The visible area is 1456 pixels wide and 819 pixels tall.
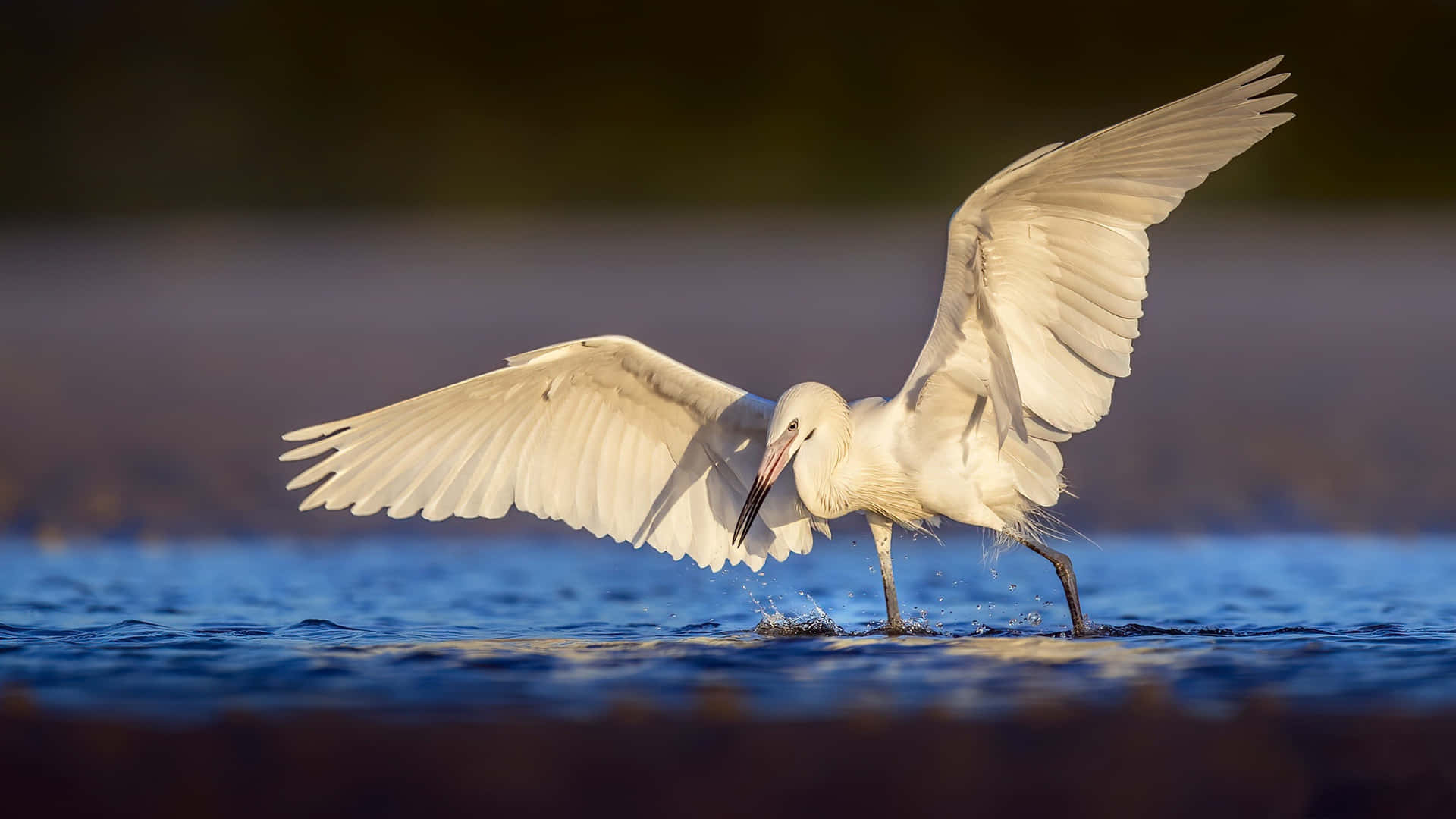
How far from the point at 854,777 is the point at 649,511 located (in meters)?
3.44

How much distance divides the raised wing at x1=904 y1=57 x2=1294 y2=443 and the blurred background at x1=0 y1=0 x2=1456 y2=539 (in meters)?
3.83

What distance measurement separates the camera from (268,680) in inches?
242

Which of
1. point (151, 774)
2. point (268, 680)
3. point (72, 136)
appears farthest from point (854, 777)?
point (72, 136)

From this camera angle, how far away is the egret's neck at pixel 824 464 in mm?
7148

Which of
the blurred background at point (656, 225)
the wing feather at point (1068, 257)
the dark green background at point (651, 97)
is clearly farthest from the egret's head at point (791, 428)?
the dark green background at point (651, 97)

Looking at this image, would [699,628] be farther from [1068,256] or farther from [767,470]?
[1068,256]

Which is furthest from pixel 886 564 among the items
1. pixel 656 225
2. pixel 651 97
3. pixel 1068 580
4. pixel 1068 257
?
pixel 651 97

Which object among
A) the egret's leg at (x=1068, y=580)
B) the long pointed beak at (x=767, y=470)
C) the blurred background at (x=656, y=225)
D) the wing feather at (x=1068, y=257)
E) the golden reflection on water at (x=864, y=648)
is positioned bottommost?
the golden reflection on water at (x=864, y=648)

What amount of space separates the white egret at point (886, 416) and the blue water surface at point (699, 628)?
0.57m

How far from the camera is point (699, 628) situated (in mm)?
8047

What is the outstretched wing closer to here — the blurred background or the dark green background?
the blurred background

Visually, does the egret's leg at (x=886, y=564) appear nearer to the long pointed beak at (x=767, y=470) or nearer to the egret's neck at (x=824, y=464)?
the egret's neck at (x=824, y=464)

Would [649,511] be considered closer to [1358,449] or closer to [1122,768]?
[1122,768]

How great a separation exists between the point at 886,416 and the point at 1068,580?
1172 millimetres
